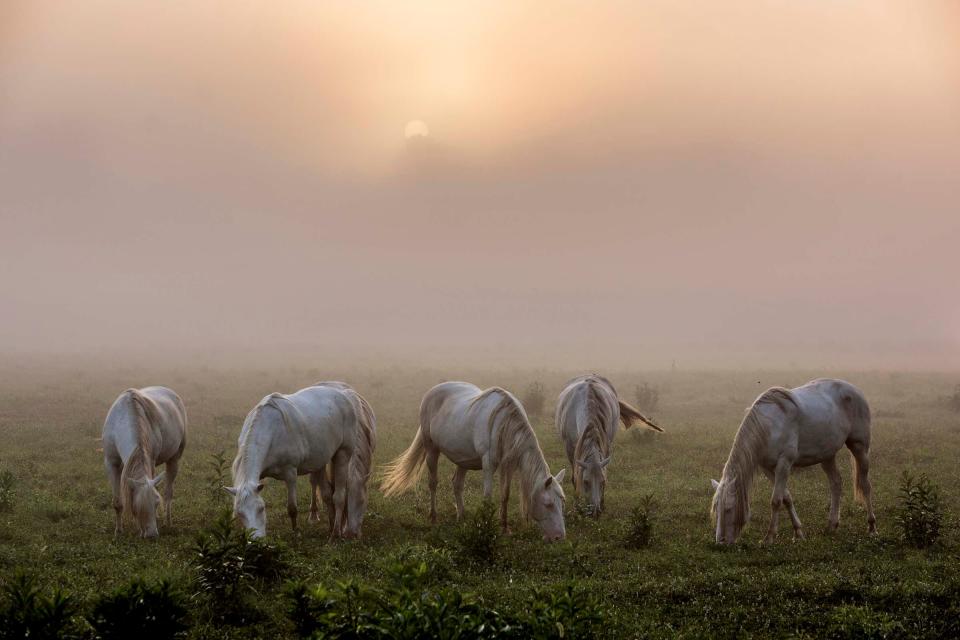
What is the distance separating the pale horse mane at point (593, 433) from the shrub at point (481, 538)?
3.58 m

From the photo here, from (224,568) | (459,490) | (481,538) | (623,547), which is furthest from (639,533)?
(224,568)

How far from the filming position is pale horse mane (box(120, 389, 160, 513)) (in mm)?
10594

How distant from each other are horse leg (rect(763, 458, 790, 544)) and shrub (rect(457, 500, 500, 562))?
448 centimetres

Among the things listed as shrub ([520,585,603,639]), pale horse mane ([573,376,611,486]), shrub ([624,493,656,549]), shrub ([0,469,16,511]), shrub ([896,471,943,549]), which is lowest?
shrub ([0,469,16,511])

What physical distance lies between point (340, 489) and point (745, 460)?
6.86m

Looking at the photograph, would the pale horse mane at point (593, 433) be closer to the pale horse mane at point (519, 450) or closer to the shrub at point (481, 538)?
the pale horse mane at point (519, 450)

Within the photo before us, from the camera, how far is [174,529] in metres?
11.7

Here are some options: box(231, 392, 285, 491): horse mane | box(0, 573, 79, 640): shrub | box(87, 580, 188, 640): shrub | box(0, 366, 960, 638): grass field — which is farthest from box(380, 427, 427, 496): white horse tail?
box(0, 573, 79, 640): shrub

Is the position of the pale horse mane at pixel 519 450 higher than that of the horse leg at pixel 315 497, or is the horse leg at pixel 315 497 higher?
the pale horse mane at pixel 519 450

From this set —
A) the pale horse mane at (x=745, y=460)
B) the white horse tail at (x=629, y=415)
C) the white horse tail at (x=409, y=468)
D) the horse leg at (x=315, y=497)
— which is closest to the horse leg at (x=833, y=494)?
the pale horse mane at (x=745, y=460)

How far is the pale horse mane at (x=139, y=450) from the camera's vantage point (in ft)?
34.8

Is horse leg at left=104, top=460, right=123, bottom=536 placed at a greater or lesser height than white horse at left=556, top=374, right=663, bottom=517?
lesser

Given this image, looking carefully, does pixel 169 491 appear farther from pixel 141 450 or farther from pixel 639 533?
pixel 639 533

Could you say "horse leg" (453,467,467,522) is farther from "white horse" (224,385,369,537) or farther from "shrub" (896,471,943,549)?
"shrub" (896,471,943,549)
